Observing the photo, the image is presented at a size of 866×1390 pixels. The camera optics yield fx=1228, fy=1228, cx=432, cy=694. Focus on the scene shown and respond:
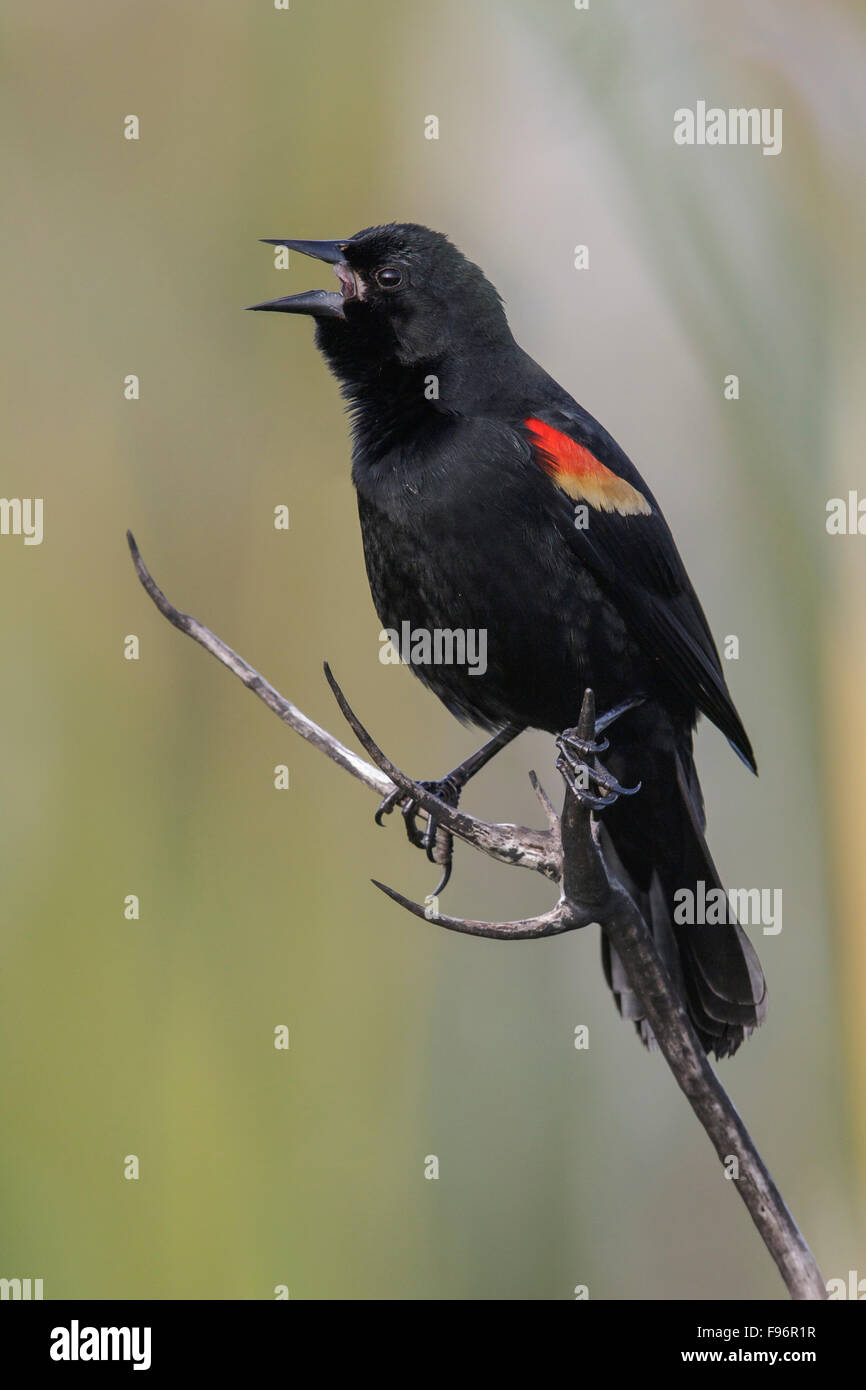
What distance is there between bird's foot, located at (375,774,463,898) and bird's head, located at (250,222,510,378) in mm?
955

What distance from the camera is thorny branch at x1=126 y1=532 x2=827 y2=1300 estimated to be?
1.62 m

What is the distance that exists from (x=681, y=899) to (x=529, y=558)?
2.62 feet

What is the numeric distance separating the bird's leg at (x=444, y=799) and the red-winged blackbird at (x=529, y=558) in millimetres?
212

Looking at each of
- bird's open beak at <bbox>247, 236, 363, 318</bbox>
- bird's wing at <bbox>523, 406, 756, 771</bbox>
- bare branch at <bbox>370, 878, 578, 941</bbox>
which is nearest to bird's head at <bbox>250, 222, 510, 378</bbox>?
bird's open beak at <bbox>247, 236, 363, 318</bbox>

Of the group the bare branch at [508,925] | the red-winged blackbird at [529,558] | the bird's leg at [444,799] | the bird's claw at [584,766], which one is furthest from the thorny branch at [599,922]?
the red-winged blackbird at [529,558]

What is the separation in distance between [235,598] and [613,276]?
1.50 m

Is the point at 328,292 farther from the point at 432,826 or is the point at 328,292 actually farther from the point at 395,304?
the point at 432,826

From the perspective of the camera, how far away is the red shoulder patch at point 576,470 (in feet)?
8.24

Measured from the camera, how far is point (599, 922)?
1.78m

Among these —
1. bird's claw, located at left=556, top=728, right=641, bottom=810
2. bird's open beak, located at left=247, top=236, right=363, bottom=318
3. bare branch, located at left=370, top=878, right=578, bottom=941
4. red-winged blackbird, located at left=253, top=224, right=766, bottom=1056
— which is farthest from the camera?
bird's open beak, located at left=247, top=236, right=363, bottom=318

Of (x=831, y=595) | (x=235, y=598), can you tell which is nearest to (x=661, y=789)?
(x=831, y=595)

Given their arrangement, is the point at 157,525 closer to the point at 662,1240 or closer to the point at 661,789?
the point at 661,789

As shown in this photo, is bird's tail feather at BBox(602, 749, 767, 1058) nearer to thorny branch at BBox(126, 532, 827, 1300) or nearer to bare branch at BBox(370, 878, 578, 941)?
thorny branch at BBox(126, 532, 827, 1300)

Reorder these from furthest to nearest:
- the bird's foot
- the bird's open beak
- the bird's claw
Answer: the bird's open beak, the bird's foot, the bird's claw
